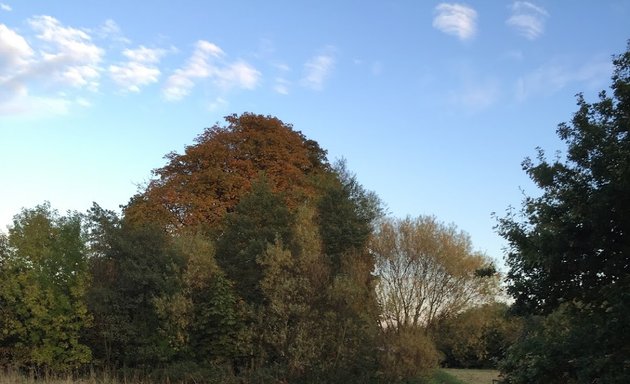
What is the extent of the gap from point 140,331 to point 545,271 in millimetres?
18123

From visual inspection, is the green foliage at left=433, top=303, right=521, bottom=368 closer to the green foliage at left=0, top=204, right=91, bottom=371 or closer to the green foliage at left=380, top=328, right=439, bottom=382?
the green foliage at left=380, top=328, right=439, bottom=382

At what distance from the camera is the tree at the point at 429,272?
37.5 m

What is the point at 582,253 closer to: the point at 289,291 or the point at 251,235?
the point at 289,291

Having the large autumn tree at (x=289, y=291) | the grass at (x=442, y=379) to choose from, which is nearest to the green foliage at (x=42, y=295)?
the large autumn tree at (x=289, y=291)

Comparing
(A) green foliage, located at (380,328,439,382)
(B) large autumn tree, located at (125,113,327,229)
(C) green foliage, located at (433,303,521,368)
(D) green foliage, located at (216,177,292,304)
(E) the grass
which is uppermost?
(B) large autumn tree, located at (125,113,327,229)

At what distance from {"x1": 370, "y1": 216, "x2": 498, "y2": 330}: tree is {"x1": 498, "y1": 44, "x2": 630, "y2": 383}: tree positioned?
24981mm

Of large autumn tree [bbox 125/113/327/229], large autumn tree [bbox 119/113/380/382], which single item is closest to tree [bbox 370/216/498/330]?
large autumn tree [bbox 119/113/380/382]

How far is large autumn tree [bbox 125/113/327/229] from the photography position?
1387 inches

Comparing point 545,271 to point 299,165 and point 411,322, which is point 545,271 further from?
point 299,165

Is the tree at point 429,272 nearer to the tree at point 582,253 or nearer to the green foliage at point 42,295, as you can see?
the green foliage at point 42,295

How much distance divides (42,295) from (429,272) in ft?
74.6

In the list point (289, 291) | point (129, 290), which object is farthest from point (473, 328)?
point (129, 290)

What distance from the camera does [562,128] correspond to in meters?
12.3

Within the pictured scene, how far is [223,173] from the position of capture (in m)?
36.5
